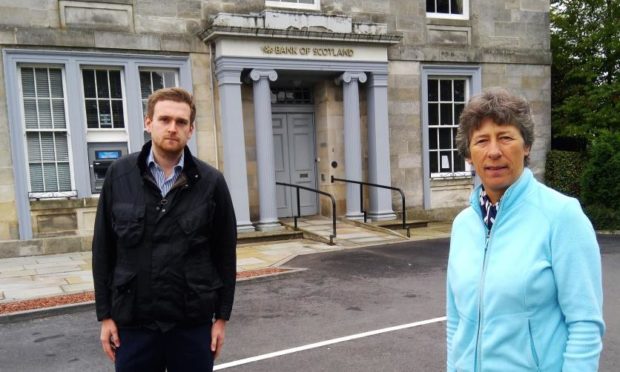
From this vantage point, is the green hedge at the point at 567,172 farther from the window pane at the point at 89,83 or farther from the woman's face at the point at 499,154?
the woman's face at the point at 499,154

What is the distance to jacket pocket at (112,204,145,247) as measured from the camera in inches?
102

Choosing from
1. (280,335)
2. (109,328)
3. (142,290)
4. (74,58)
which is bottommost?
(280,335)

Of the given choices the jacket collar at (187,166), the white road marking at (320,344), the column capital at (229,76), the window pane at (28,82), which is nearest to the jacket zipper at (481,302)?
the jacket collar at (187,166)

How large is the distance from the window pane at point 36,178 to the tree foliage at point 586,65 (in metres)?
13.6

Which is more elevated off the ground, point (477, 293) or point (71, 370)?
point (477, 293)

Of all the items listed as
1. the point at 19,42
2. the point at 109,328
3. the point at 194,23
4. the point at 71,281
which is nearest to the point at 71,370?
the point at 109,328

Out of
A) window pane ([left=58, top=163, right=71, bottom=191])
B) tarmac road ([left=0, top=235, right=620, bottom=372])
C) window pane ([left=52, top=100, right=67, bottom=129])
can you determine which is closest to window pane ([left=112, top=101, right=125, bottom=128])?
window pane ([left=52, top=100, right=67, bottom=129])

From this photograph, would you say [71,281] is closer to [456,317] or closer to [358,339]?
[358,339]

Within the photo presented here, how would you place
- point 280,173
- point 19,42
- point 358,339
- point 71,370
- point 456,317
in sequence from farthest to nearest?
point 280,173 → point 19,42 → point 358,339 → point 71,370 → point 456,317

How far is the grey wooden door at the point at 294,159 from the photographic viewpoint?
1296 cm

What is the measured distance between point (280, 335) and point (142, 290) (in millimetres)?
3055

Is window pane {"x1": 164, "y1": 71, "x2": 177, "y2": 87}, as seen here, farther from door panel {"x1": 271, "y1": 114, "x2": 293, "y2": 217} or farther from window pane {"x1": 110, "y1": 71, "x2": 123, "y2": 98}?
door panel {"x1": 271, "y1": 114, "x2": 293, "y2": 217}

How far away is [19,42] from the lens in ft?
32.3

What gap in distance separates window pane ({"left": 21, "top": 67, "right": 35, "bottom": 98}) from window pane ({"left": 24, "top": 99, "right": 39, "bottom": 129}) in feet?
0.45
